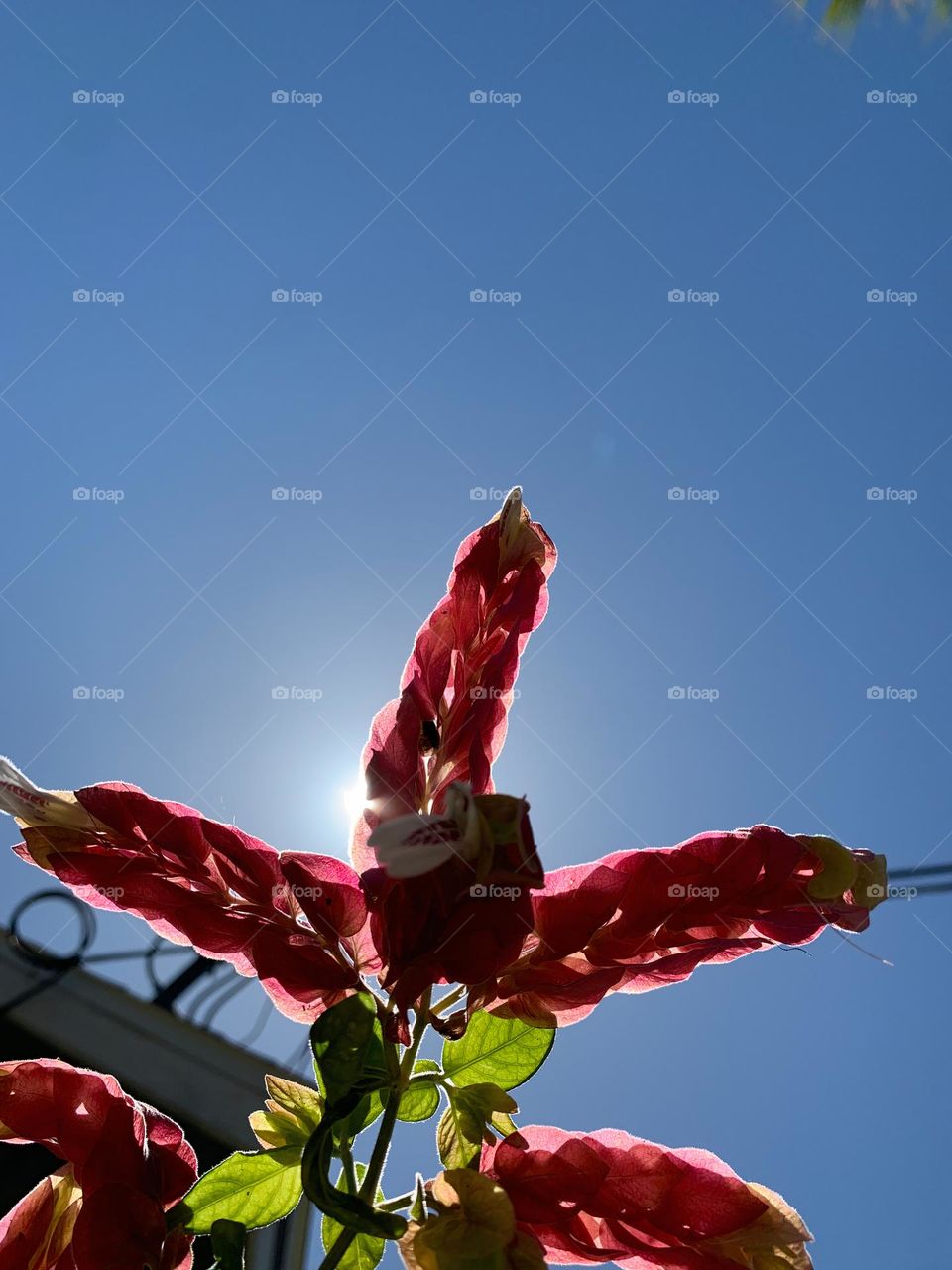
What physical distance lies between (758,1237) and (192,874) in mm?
364

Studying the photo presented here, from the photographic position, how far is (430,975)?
485 millimetres

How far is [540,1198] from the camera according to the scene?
1.68ft

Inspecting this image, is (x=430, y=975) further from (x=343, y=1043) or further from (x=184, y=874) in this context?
(x=184, y=874)

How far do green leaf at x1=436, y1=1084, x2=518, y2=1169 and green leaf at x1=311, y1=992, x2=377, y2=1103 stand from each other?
87 millimetres

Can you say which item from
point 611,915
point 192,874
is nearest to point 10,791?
point 192,874

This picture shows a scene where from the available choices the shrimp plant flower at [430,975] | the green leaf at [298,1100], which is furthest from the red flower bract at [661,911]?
the green leaf at [298,1100]

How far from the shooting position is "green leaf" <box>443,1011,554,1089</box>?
0.56 meters

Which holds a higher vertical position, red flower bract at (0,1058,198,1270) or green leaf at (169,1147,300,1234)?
green leaf at (169,1147,300,1234)

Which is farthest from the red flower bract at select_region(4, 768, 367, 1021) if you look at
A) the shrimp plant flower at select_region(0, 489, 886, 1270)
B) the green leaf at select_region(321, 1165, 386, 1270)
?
the green leaf at select_region(321, 1165, 386, 1270)

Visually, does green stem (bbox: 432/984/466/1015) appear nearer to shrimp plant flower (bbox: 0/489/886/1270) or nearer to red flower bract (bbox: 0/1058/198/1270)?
shrimp plant flower (bbox: 0/489/886/1270)

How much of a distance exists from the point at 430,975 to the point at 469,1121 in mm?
108

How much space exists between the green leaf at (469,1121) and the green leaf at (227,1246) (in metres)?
0.11

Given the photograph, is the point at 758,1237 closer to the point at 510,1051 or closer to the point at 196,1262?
the point at 510,1051

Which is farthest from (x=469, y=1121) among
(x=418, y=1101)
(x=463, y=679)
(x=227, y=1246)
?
(x=463, y=679)
